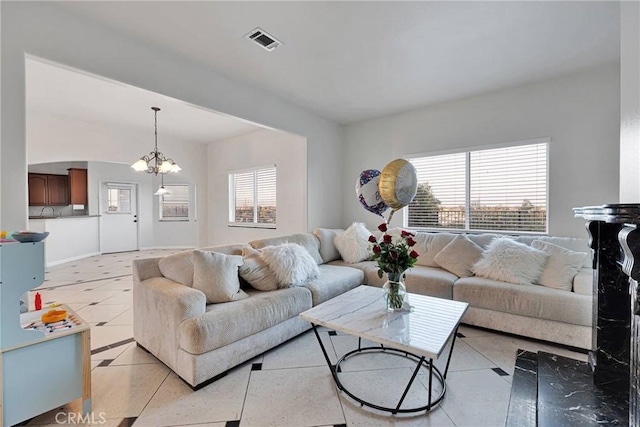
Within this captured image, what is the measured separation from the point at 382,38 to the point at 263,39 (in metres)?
1.09

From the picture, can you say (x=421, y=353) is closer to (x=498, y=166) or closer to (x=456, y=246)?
(x=456, y=246)

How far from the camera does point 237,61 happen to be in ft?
9.70

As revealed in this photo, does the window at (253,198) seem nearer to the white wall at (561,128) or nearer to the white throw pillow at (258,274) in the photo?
the white throw pillow at (258,274)

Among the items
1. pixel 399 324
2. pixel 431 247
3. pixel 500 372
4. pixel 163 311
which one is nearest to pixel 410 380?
pixel 399 324

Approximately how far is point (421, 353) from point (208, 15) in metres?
2.86

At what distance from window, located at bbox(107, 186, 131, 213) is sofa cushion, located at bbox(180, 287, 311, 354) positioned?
7.37 m

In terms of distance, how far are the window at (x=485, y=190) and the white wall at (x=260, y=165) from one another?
1.92m

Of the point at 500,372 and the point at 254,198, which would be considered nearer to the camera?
the point at 500,372

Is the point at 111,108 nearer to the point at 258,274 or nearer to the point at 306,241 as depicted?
the point at 306,241

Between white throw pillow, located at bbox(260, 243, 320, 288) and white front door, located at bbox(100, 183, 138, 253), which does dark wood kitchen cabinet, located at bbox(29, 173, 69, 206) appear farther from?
white throw pillow, located at bbox(260, 243, 320, 288)

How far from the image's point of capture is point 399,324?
1855 mm

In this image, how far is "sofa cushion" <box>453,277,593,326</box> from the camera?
240cm

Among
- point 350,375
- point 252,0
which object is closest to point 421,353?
point 350,375

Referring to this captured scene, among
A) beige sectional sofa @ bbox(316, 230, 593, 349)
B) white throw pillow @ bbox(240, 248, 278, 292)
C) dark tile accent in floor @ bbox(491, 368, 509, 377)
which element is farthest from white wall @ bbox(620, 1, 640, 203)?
white throw pillow @ bbox(240, 248, 278, 292)
